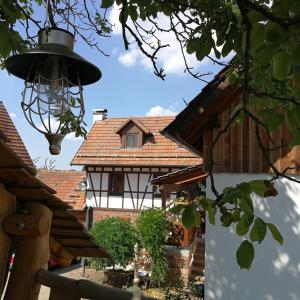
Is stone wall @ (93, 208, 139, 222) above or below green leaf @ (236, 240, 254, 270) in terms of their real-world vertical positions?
above

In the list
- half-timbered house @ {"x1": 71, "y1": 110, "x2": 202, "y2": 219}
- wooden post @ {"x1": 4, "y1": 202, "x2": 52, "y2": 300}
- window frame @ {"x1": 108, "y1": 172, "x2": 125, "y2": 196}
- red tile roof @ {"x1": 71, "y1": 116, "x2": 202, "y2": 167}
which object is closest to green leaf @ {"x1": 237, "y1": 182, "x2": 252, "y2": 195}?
wooden post @ {"x1": 4, "y1": 202, "x2": 52, "y2": 300}

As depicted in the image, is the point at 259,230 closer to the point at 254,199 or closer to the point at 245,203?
the point at 245,203

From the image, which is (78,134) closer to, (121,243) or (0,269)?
(0,269)

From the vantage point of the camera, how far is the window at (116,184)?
2134 cm

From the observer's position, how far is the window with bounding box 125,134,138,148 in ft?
74.0

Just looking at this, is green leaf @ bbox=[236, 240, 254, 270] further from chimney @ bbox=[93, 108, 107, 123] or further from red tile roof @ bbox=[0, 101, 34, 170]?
chimney @ bbox=[93, 108, 107, 123]

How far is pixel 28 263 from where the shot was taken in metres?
2.21

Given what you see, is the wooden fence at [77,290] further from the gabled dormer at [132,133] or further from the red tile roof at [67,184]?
the red tile roof at [67,184]

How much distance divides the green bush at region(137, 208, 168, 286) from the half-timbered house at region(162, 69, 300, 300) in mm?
7156

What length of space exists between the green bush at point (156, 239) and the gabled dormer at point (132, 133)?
8.59 meters

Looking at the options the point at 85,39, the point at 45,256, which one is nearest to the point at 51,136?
the point at 45,256

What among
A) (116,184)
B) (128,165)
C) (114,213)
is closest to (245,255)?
(128,165)

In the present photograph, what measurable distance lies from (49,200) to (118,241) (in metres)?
12.6

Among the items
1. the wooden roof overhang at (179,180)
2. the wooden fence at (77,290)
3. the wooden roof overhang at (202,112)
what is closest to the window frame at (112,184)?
the wooden roof overhang at (179,180)
